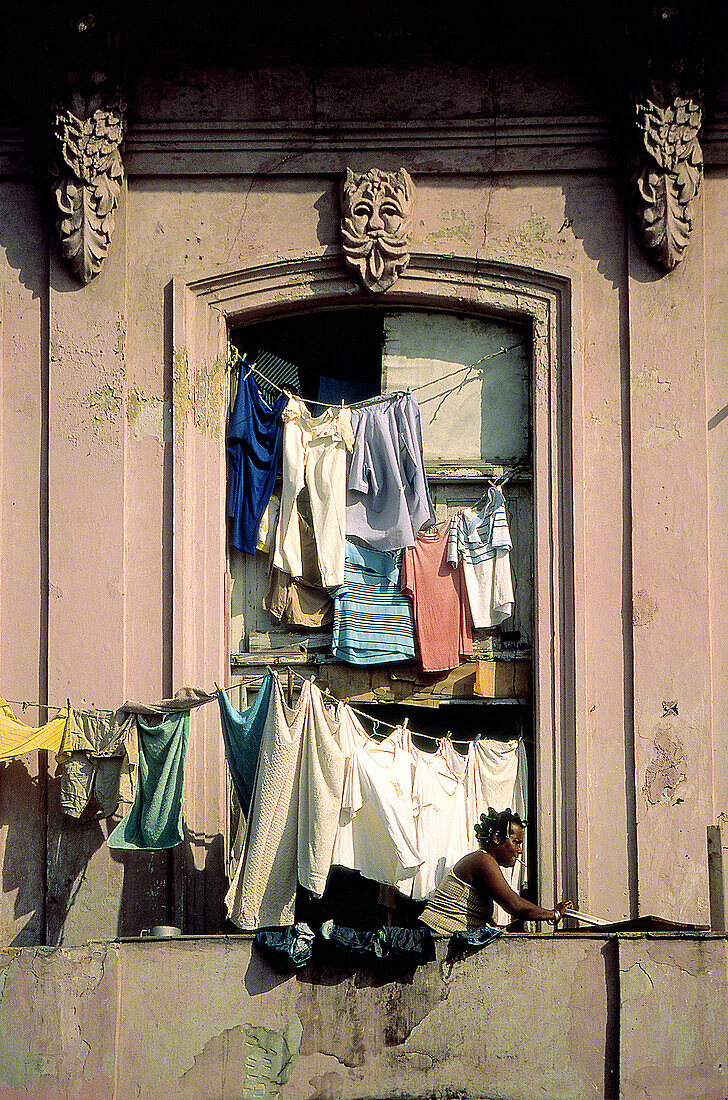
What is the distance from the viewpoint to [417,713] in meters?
9.84

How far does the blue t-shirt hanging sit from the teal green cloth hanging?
4.86 feet

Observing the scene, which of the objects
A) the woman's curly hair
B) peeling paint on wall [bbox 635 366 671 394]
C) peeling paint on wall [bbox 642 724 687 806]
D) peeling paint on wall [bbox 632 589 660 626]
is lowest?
the woman's curly hair

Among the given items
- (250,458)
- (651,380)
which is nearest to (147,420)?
(250,458)

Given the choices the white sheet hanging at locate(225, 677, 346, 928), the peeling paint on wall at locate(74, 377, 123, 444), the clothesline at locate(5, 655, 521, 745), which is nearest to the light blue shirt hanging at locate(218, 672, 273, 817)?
the white sheet hanging at locate(225, 677, 346, 928)

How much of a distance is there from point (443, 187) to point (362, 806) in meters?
4.26

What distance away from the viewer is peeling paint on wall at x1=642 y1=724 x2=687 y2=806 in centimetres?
905

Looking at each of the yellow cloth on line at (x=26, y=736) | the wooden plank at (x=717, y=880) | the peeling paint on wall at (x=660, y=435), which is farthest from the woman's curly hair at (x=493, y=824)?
the yellow cloth on line at (x=26, y=736)

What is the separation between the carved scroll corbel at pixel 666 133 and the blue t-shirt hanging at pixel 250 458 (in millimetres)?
2782

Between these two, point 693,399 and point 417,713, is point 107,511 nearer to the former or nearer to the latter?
point 417,713

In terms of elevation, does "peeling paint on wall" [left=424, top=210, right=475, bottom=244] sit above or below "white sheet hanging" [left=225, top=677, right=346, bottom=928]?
Answer: above

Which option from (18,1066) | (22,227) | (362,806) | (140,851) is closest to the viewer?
(18,1066)

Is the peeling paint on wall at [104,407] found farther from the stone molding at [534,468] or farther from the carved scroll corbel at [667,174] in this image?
the carved scroll corbel at [667,174]

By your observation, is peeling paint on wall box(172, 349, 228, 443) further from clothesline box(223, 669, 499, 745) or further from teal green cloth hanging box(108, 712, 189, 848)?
teal green cloth hanging box(108, 712, 189, 848)

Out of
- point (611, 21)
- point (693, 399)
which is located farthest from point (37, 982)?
point (611, 21)
